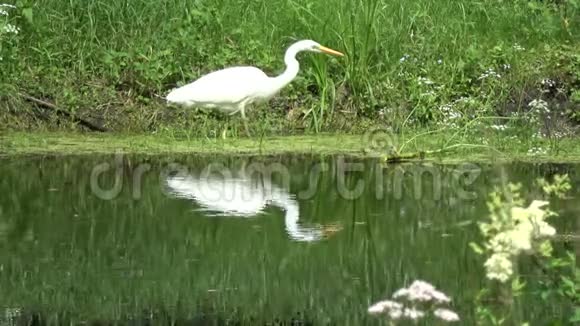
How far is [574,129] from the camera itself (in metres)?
12.2

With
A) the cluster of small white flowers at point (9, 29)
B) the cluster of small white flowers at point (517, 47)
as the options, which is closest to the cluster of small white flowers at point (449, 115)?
the cluster of small white flowers at point (517, 47)

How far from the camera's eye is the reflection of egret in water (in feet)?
25.6

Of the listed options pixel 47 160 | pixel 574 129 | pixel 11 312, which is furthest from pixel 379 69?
pixel 11 312

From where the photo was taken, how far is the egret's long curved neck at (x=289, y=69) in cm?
1168

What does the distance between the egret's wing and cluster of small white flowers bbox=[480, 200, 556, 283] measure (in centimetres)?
745

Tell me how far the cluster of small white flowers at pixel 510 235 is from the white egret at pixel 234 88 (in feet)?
24.5

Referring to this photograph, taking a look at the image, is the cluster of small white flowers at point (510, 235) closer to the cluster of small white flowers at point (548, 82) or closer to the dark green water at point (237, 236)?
the dark green water at point (237, 236)

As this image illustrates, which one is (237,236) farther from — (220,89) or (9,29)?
(9,29)

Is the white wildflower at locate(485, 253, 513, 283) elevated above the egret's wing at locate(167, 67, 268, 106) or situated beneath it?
situated beneath

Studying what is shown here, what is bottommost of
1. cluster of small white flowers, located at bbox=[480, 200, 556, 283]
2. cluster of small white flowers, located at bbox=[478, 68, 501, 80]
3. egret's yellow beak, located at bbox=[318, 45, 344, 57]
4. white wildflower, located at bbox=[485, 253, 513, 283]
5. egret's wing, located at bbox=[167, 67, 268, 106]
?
white wildflower, located at bbox=[485, 253, 513, 283]

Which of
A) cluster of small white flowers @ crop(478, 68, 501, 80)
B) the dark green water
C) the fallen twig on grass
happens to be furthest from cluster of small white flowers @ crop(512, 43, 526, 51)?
the fallen twig on grass

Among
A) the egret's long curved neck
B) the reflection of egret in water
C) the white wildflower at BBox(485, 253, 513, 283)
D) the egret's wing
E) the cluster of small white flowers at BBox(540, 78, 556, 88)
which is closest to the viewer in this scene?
the white wildflower at BBox(485, 253, 513, 283)

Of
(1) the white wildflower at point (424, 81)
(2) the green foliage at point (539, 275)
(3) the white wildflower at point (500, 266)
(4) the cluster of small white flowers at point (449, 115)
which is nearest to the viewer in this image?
(3) the white wildflower at point (500, 266)

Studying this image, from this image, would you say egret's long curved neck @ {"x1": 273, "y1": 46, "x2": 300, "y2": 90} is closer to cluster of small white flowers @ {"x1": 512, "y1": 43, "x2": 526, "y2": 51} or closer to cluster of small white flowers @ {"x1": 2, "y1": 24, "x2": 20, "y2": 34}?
cluster of small white flowers @ {"x1": 512, "y1": 43, "x2": 526, "y2": 51}
